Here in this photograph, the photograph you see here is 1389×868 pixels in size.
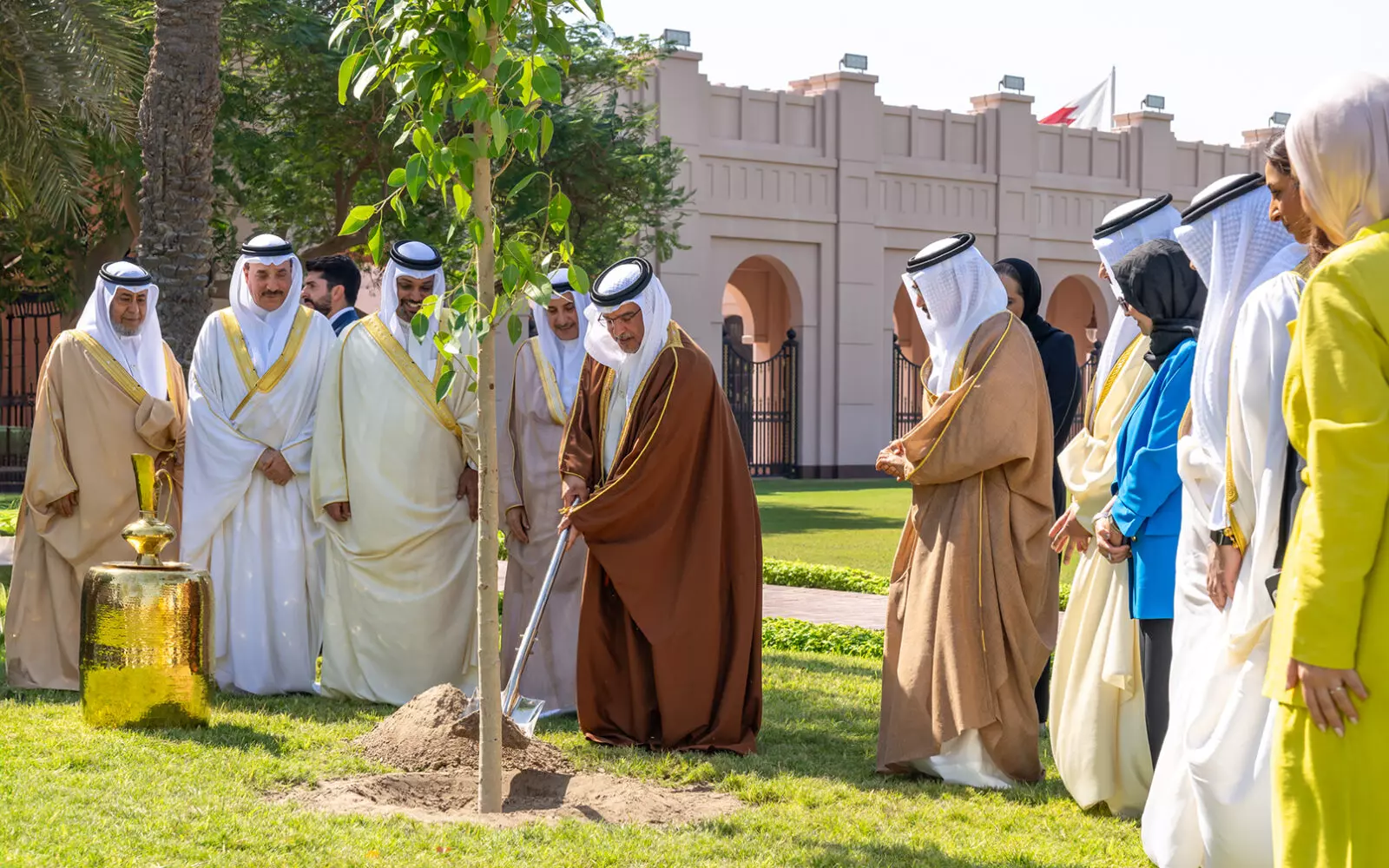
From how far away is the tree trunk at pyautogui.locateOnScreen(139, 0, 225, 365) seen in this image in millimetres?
10594

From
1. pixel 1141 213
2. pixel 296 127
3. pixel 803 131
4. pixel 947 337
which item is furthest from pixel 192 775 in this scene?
pixel 803 131

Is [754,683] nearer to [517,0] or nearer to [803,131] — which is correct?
[517,0]

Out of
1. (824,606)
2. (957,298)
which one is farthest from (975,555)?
(824,606)

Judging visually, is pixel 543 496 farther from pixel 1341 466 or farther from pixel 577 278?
pixel 1341 466

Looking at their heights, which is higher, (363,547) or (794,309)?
(794,309)

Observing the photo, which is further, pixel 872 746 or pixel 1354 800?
pixel 872 746

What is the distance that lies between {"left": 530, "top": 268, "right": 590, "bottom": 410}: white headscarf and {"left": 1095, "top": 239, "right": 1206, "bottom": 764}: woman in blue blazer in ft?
11.0

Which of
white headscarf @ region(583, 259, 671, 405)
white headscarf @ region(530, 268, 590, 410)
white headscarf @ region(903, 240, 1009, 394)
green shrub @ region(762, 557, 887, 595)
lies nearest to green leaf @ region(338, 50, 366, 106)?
white headscarf @ region(583, 259, 671, 405)

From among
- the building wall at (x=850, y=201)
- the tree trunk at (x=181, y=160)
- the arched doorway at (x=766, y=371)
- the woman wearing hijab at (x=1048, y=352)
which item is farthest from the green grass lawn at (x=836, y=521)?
the tree trunk at (x=181, y=160)

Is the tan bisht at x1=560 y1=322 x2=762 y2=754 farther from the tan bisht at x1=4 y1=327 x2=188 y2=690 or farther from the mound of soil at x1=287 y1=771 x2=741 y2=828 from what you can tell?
the tan bisht at x1=4 y1=327 x2=188 y2=690

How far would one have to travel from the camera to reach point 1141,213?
17.5 ft

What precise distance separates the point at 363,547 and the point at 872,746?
256 centimetres

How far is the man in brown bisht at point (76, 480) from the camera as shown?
24.7 feet

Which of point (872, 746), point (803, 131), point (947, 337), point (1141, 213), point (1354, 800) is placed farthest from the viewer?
point (803, 131)
